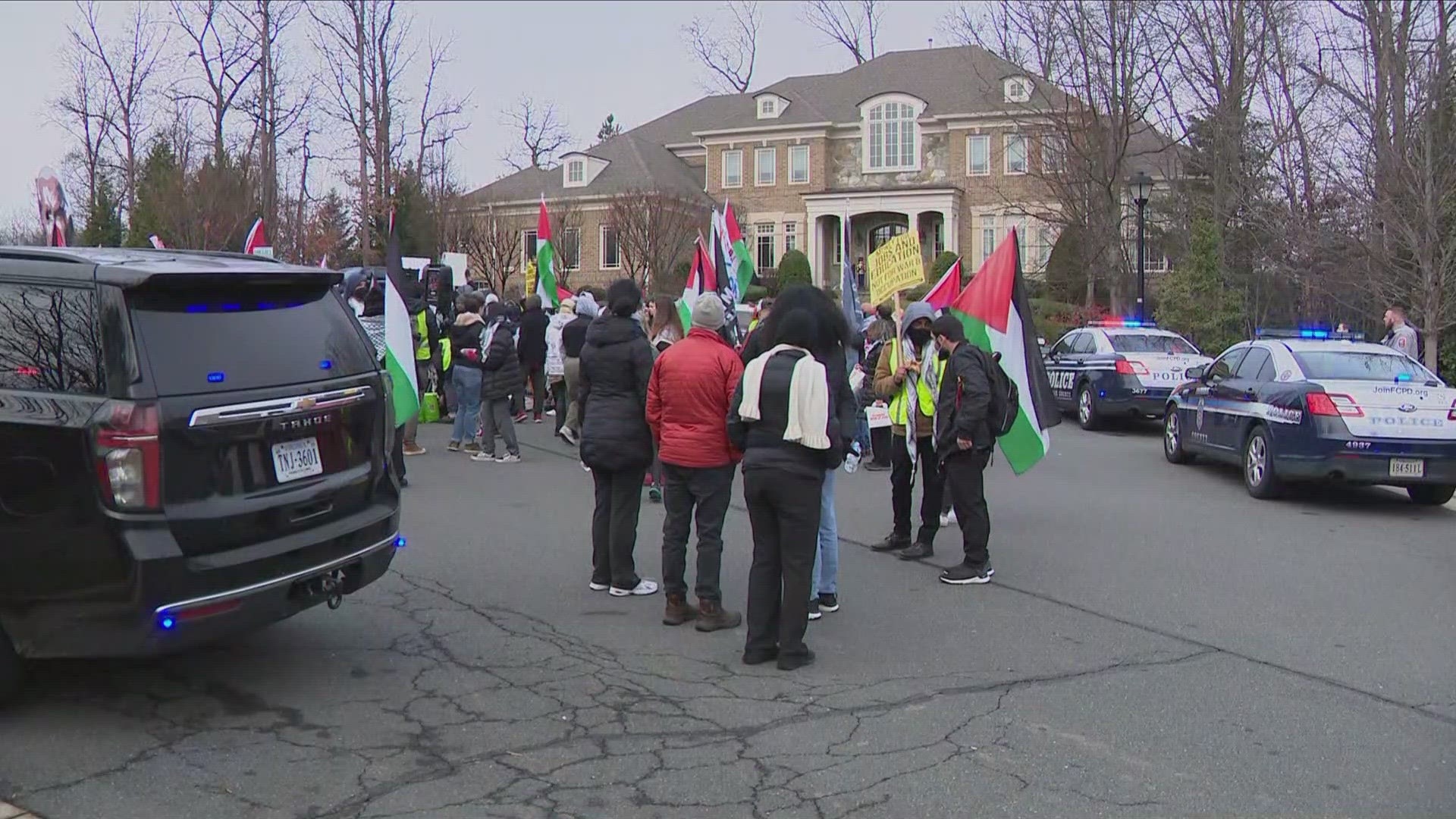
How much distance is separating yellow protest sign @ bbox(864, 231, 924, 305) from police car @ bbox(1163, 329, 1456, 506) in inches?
132

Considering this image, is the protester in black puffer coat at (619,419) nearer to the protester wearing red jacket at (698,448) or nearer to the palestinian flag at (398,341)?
the protester wearing red jacket at (698,448)

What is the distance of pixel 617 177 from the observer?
55.6 metres

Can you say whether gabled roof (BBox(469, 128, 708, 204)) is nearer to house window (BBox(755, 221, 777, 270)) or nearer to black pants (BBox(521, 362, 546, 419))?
house window (BBox(755, 221, 777, 270))

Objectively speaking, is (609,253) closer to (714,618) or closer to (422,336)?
(422,336)

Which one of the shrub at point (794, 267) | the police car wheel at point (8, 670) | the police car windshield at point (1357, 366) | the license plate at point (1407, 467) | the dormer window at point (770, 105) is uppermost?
the dormer window at point (770, 105)

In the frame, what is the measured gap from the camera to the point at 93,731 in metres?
5.27

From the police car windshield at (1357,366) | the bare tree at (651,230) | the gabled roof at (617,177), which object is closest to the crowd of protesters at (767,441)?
the police car windshield at (1357,366)

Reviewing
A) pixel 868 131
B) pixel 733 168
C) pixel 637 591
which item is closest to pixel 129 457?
pixel 637 591

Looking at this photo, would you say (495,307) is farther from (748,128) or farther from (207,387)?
(748,128)

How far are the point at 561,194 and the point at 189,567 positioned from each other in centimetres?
5199

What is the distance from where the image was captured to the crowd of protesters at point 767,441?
20.2 feet

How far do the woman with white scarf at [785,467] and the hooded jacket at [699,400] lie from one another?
43cm

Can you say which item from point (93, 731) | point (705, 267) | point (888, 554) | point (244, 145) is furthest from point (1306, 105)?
point (244, 145)

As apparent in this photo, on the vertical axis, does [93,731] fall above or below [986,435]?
below
